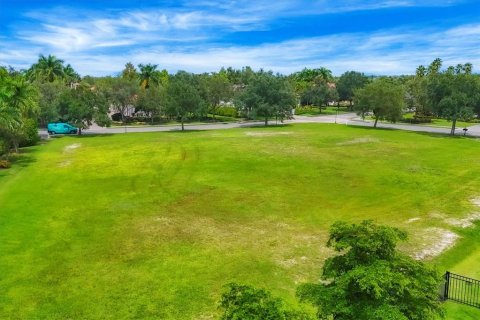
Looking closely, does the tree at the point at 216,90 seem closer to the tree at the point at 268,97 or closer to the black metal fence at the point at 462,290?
the tree at the point at 268,97

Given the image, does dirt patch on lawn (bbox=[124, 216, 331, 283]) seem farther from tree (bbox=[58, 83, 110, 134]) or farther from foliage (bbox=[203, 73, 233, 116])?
foliage (bbox=[203, 73, 233, 116])

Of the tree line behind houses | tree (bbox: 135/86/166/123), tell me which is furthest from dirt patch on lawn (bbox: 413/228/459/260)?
tree (bbox: 135/86/166/123)

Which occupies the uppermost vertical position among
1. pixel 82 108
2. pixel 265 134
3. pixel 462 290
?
pixel 82 108

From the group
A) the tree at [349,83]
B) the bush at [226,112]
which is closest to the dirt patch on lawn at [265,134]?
the bush at [226,112]

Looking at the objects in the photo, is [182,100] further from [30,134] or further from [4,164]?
[4,164]

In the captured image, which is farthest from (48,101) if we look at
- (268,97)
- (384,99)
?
(384,99)

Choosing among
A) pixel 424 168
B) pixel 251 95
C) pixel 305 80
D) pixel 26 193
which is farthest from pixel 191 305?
pixel 305 80

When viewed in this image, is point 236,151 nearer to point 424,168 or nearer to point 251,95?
point 424,168
